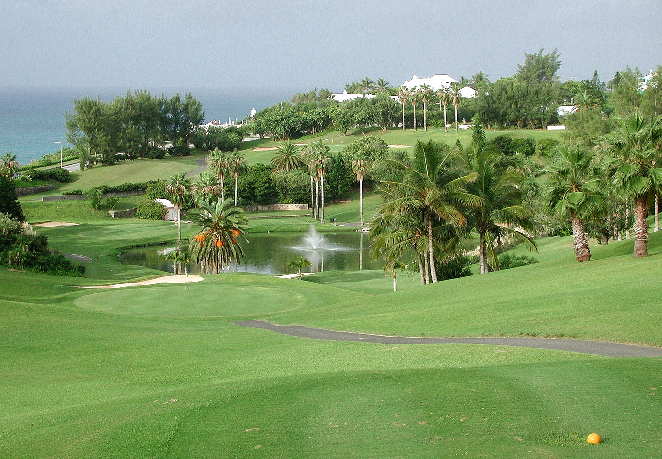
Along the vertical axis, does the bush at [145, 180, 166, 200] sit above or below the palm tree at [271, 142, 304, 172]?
below

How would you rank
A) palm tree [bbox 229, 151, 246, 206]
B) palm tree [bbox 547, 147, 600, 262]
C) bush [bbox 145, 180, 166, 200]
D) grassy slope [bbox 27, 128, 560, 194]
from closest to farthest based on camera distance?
palm tree [bbox 547, 147, 600, 262] < palm tree [bbox 229, 151, 246, 206] < bush [bbox 145, 180, 166, 200] < grassy slope [bbox 27, 128, 560, 194]

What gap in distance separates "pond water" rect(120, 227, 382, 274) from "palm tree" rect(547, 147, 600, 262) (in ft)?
123

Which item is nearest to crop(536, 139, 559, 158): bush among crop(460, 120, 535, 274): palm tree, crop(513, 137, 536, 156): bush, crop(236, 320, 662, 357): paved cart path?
crop(513, 137, 536, 156): bush

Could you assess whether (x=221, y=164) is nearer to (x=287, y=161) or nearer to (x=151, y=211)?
(x=151, y=211)

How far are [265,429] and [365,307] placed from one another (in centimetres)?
2221

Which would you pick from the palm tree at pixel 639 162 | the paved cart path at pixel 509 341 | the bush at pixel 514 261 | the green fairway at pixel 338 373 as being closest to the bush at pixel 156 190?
the bush at pixel 514 261

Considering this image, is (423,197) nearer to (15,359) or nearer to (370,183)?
(15,359)

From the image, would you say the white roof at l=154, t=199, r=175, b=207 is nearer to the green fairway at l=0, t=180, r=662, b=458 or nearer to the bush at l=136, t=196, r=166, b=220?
the bush at l=136, t=196, r=166, b=220

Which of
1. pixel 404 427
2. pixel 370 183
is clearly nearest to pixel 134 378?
pixel 404 427

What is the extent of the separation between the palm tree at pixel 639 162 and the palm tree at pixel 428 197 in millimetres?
10933

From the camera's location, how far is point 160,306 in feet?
142

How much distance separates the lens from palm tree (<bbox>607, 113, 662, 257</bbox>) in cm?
3653

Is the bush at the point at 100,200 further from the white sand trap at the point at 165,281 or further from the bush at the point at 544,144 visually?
the bush at the point at 544,144

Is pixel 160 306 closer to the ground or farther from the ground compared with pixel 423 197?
closer to the ground
